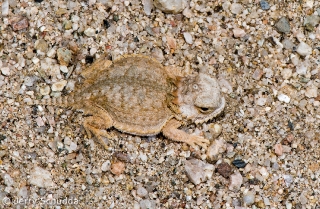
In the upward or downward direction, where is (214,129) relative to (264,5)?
downward

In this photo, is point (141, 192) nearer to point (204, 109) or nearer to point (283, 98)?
point (204, 109)

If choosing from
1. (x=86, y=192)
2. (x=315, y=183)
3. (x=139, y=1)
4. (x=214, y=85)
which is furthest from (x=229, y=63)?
(x=86, y=192)

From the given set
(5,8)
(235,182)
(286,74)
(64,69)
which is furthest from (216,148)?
(5,8)

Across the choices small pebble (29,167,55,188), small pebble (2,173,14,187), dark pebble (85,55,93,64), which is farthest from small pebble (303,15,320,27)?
small pebble (2,173,14,187)

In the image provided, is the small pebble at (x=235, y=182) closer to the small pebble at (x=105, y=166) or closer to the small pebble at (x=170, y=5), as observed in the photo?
the small pebble at (x=105, y=166)

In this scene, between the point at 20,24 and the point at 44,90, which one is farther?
the point at 20,24

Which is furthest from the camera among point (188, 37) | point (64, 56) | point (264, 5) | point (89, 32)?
point (264, 5)

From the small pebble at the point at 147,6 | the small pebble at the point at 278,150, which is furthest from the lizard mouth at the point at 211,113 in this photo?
the small pebble at the point at 147,6

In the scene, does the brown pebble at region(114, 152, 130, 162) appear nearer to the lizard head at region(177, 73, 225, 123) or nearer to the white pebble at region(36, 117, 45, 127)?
the lizard head at region(177, 73, 225, 123)
